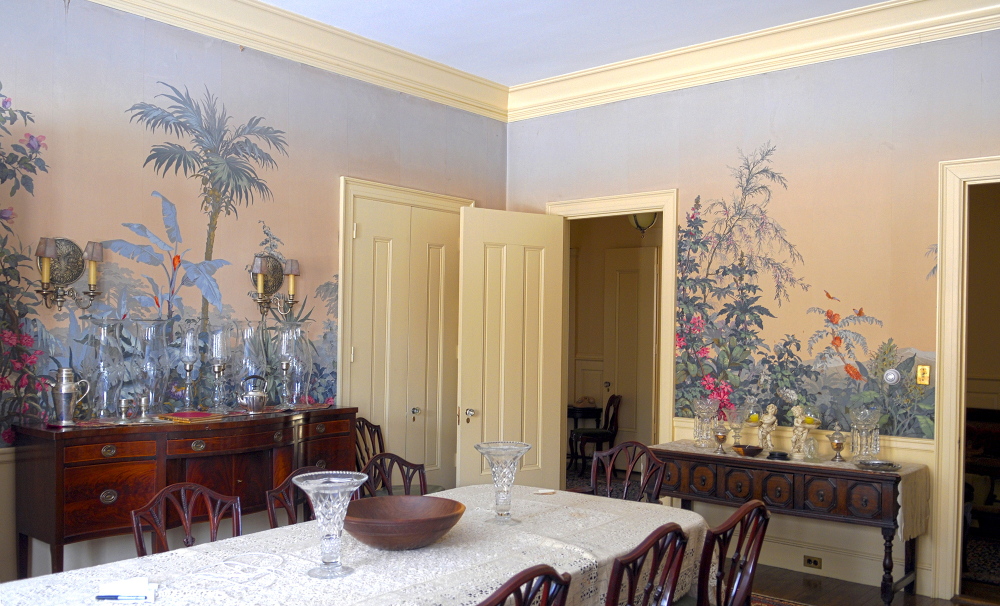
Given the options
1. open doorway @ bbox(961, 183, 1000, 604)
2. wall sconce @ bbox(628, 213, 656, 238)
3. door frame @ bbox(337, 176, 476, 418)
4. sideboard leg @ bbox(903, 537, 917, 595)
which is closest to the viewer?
sideboard leg @ bbox(903, 537, 917, 595)

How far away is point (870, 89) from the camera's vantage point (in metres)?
5.01

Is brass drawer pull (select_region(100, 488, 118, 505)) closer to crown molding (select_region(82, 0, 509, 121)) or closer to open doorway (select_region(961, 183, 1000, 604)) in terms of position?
crown molding (select_region(82, 0, 509, 121))

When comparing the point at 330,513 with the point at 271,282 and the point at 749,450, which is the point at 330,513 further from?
the point at 749,450

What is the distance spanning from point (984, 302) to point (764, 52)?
137 inches

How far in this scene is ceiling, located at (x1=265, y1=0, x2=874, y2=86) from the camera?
4922mm

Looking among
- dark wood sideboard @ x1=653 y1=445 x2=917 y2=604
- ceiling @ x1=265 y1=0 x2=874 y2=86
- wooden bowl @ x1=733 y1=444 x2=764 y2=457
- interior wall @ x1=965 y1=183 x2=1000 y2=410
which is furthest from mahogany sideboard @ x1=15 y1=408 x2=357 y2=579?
interior wall @ x1=965 y1=183 x2=1000 y2=410

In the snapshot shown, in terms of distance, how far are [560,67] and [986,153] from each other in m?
2.96

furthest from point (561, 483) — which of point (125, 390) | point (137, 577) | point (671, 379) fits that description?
point (137, 577)

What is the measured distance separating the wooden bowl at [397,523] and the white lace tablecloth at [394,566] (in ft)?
0.17

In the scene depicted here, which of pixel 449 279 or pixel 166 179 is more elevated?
pixel 166 179

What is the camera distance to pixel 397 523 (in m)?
2.55

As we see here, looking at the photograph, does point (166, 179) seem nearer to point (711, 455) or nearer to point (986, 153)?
point (711, 455)

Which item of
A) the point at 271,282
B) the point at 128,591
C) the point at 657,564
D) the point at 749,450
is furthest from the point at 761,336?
the point at 128,591

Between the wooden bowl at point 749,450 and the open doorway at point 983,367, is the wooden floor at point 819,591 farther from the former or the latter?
the open doorway at point 983,367
